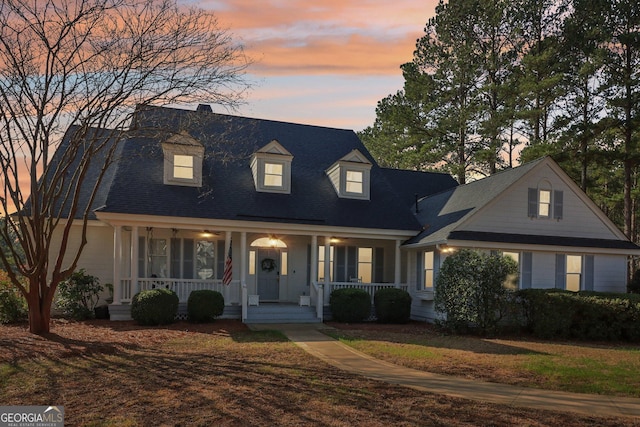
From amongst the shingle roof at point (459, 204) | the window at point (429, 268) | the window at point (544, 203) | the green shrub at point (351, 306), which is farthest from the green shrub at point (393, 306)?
the window at point (544, 203)

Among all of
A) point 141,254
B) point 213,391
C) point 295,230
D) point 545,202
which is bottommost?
point 213,391

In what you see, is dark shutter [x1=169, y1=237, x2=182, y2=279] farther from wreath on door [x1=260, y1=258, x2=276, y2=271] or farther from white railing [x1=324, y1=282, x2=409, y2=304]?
white railing [x1=324, y1=282, x2=409, y2=304]

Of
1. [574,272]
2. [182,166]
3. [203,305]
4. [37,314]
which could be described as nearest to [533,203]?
[574,272]

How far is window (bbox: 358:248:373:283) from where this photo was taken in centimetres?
2022

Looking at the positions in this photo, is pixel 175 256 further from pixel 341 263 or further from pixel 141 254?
pixel 341 263

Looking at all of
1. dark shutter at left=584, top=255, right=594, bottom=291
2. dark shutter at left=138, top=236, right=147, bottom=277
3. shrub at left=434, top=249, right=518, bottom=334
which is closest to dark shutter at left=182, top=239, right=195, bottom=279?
dark shutter at left=138, top=236, right=147, bottom=277

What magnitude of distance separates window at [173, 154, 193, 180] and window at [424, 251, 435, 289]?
9.29 meters

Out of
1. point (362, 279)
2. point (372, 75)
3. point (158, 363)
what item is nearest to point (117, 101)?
point (158, 363)

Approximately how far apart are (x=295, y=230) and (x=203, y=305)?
421cm

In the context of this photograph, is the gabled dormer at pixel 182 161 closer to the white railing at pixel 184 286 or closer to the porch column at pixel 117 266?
the porch column at pixel 117 266

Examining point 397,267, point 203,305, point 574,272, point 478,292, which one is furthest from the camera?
point 397,267

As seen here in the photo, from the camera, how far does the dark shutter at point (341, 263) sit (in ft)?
65.4

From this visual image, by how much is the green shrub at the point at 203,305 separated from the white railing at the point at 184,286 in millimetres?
979

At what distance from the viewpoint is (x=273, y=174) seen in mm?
19234
